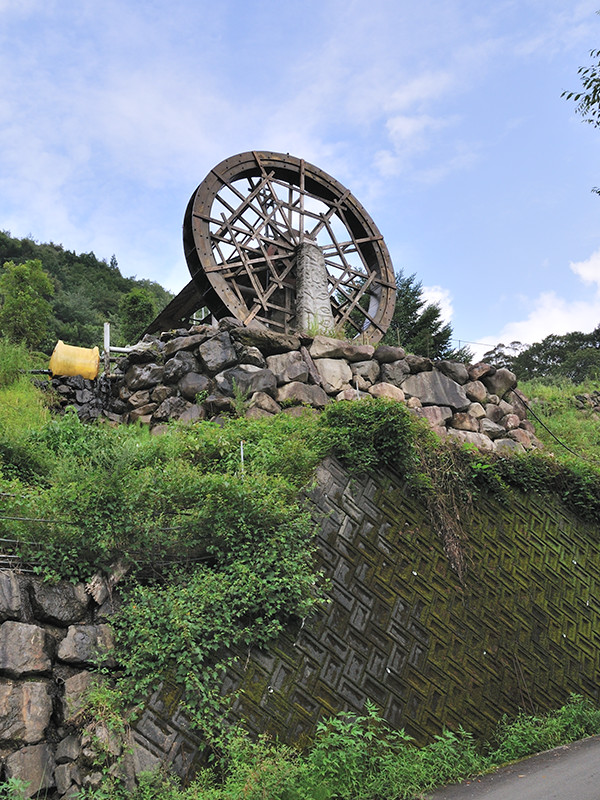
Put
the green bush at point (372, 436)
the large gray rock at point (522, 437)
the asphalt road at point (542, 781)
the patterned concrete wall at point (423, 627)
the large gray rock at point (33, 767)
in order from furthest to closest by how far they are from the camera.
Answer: the large gray rock at point (522, 437)
the green bush at point (372, 436)
the patterned concrete wall at point (423, 627)
the asphalt road at point (542, 781)
the large gray rock at point (33, 767)

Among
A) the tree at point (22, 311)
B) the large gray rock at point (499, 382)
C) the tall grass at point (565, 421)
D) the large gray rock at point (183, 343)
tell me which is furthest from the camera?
the tree at point (22, 311)

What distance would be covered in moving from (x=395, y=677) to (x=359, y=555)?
36.3 inches

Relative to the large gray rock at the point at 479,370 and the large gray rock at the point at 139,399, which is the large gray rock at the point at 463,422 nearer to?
the large gray rock at the point at 479,370

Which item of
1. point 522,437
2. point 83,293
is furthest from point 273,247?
point 83,293

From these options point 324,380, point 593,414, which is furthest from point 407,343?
point 324,380

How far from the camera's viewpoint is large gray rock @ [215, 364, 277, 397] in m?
8.28

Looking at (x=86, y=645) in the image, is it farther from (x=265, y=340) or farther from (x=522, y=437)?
(x=522, y=437)

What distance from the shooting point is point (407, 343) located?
53.9 feet

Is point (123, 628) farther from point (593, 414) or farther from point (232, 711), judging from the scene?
point (593, 414)

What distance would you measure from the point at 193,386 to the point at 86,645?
4.70 m

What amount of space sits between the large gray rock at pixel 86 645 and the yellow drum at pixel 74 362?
564cm

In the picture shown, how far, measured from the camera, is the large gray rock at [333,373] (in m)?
8.98

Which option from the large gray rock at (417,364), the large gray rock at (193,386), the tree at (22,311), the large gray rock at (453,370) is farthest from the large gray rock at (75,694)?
the tree at (22,311)

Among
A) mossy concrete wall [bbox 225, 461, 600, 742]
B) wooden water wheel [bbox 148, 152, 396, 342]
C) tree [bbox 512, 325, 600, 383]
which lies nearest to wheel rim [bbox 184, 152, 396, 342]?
wooden water wheel [bbox 148, 152, 396, 342]
